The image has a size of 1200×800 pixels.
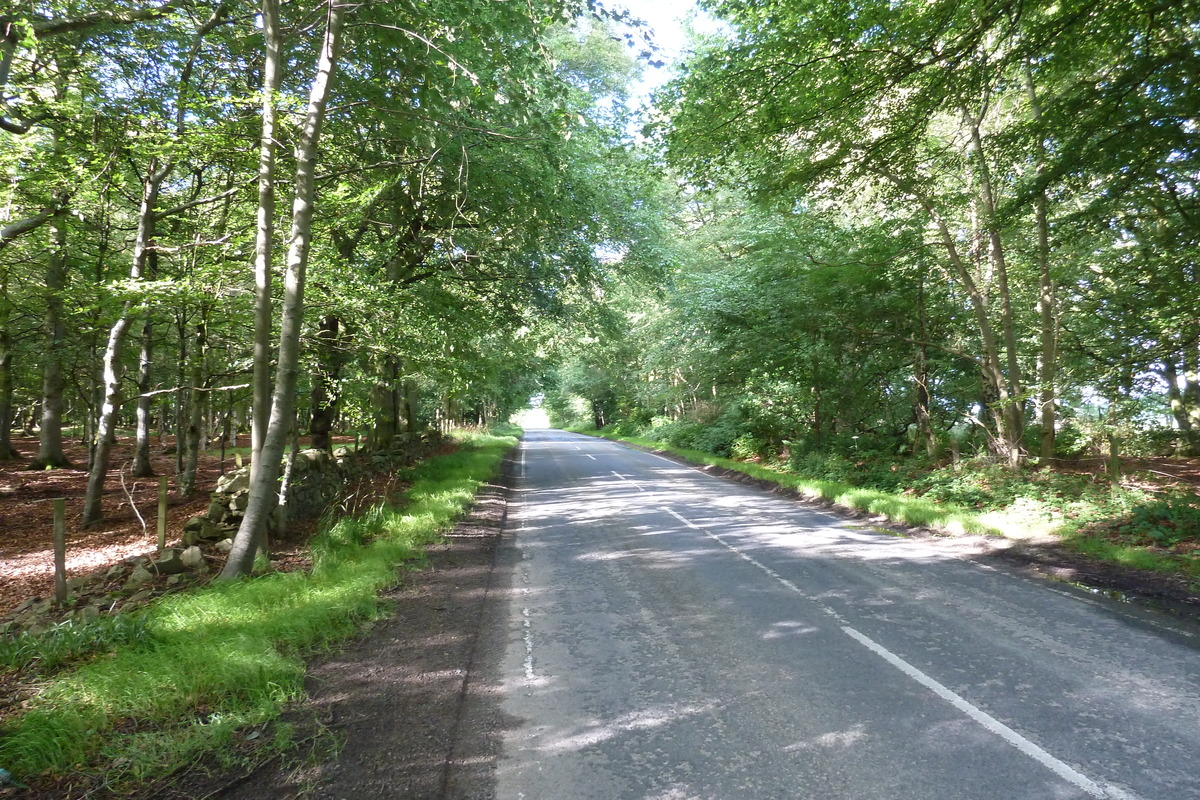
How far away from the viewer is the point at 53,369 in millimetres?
14945

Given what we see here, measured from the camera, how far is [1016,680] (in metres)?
4.33

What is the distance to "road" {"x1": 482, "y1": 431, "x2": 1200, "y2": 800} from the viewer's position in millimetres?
3271

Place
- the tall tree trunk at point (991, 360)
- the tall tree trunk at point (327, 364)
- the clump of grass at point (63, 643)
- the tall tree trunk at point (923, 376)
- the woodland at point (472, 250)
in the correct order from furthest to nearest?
1. the tall tree trunk at point (923, 376)
2. the tall tree trunk at point (991, 360)
3. the tall tree trunk at point (327, 364)
4. the woodland at point (472, 250)
5. the clump of grass at point (63, 643)

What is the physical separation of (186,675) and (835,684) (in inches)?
176

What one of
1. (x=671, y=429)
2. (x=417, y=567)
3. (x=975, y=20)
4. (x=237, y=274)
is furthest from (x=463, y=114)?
(x=671, y=429)

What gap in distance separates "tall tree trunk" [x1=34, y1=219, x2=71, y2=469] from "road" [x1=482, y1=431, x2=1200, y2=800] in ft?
34.6

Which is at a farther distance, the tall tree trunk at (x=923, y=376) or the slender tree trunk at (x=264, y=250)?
the tall tree trunk at (x=923, y=376)

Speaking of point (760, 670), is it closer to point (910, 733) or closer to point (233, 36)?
point (910, 733)

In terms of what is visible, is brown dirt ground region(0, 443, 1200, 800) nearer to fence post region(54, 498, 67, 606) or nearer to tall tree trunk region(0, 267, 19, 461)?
fence post region(54, 498, 67, 606)

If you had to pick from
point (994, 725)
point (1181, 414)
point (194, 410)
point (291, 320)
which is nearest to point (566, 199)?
point (291, 320)

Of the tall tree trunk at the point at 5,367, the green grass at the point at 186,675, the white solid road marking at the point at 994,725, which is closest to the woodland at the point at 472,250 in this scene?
the green grass at the point at 186,675

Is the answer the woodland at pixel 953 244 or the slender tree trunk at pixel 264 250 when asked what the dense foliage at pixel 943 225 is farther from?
the slender tree trunk at pixel 264 250

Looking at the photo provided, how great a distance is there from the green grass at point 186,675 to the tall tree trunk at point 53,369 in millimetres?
8276

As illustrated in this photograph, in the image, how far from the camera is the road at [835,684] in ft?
10.7
